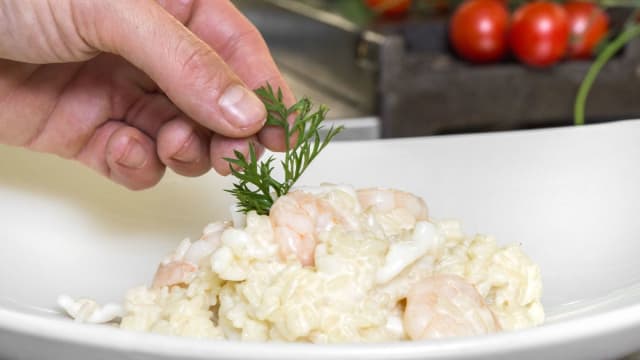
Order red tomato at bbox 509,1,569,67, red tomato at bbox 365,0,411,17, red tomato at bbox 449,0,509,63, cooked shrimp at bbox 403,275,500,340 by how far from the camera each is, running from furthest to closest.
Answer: red tomato at bbox 365,0,411,17 → red tomato at bbox 449,0,509,63 → red tomato at bbox 509,1,569,67 → cooked shrimp at bbox 403,275,500,340

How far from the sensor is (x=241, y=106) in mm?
977

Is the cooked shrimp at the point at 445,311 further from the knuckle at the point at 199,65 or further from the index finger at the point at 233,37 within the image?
the index finger at the point at 233,37

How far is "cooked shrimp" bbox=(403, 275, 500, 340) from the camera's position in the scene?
31.2 inches

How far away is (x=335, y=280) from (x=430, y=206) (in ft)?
1.41

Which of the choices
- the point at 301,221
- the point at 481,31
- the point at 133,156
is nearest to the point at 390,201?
the point at 301,221

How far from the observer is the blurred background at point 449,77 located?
7.58 feet

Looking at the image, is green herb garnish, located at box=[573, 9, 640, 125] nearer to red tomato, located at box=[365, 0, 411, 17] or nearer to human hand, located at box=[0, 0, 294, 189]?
red tomato, located at box=[365, 0, 411, 17]

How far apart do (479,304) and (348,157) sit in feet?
1.67

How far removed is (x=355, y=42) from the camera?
2455 mm

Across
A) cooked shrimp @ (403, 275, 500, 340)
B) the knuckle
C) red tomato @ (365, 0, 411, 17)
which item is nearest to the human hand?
the knuckle

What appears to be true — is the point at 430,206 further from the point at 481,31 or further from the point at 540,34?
the point at 481,31

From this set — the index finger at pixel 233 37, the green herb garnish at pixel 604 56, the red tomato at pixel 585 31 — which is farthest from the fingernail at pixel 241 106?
the red tomato at pixel 585 31

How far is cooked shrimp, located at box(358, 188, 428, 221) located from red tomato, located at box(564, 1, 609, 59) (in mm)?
1739

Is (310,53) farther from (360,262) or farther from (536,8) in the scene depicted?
(360,262)
